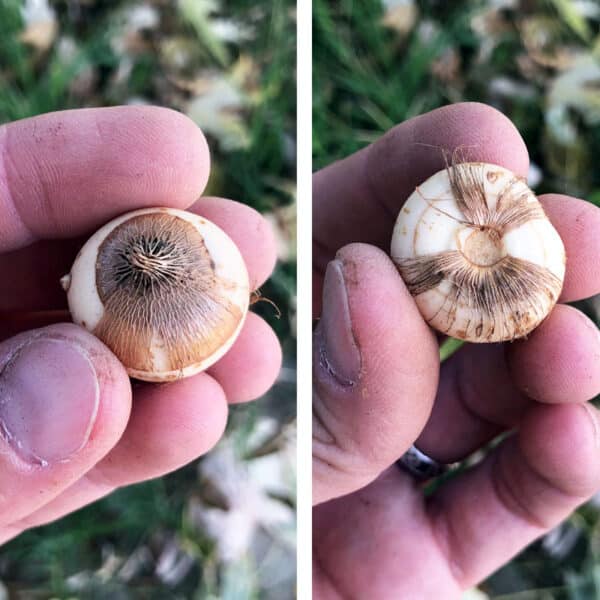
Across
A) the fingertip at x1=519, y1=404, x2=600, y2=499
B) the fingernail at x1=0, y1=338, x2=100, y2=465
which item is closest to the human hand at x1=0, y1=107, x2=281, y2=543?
the fingernail at x1=0, y1=338, x2=100, y2=465

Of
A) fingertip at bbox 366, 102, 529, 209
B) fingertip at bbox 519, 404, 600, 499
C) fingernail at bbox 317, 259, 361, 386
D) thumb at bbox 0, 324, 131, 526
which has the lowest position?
fingertip at bbox 519, 404, 600, 499

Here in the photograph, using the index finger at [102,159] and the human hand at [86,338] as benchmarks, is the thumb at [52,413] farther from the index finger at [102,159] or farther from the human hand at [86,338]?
the index finger at [102,159]

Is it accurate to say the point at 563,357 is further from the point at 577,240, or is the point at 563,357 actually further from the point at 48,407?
the point at 48,407

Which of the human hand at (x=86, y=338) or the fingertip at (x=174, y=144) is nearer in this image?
the human hand at (x=86, y=338)

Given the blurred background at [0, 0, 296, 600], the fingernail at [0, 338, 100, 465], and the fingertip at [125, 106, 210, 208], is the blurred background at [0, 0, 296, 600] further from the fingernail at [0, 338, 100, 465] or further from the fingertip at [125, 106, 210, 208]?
the fingernail at [0, 338, 100, 465]

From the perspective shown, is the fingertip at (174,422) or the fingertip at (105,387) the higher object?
the fingertip at (105,387)

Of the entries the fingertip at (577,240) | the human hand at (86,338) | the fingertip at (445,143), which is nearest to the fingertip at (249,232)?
the human hand at (86,338)

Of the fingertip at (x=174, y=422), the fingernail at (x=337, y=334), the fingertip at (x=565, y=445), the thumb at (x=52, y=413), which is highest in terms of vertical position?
the fingernail at (x=337, y=334)

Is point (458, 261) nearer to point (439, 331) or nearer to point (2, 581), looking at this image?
point (439, 331)
